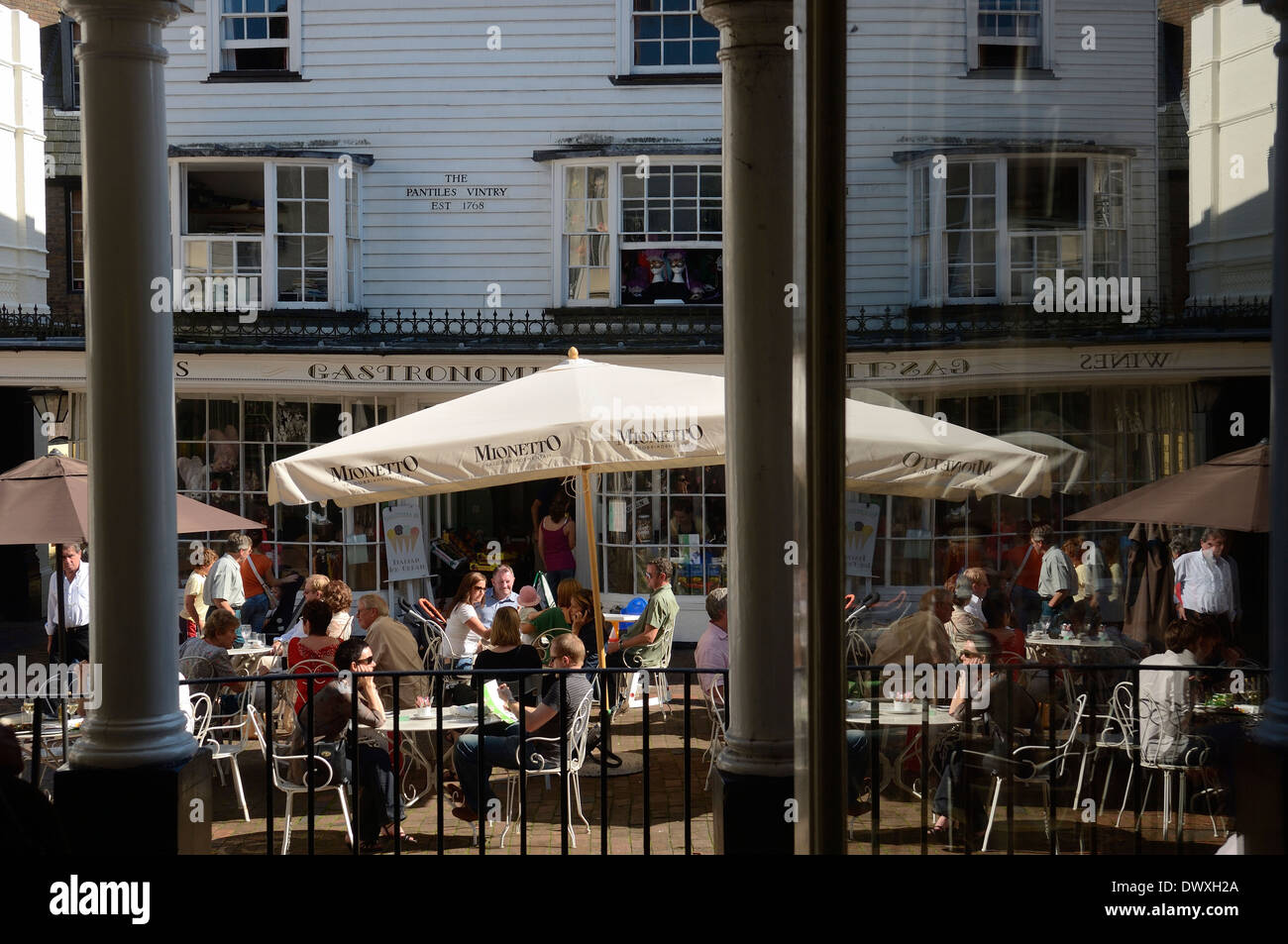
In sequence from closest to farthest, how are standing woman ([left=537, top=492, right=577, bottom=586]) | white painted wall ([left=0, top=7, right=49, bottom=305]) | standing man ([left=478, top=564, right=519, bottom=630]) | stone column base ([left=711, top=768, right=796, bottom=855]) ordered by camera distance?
stone column base ([left=711, top=768, right=796, bottom=855]) < standing man ([left=478, top=564, right=519, bottom=630]) < standing woman ([left=537, top=492, right=577, bottom=586]) < white painted wall ([left=0, top=7, right=49, bottom=305])

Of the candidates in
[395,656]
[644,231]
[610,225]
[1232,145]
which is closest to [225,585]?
[395,656]

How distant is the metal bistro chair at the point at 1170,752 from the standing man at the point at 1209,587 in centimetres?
14

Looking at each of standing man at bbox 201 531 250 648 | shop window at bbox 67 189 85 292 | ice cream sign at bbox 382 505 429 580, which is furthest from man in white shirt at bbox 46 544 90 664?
shop window at bbox 67 189 85 292

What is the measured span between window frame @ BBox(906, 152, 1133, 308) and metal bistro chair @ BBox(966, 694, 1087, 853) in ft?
1.96

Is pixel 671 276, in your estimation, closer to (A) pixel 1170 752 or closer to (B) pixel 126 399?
(B) pixel 126 399

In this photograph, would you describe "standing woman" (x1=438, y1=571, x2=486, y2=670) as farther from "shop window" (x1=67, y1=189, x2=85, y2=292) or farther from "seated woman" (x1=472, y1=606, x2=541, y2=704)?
"shop window" (x1=67, y1=189, x2=85, y2=292)

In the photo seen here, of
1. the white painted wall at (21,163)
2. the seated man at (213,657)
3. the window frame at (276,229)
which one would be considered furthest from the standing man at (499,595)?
the white painted wall at (21,163)

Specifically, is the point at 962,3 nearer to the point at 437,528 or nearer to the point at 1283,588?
the point at 1283,588

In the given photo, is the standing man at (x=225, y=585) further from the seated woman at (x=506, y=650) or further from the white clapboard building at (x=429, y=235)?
the seated woman at (x=506, y=650)

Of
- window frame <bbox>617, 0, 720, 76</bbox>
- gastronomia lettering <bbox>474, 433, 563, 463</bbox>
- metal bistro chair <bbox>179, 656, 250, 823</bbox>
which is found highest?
window frame <bbox>617, 0, 720, 76</bbox>

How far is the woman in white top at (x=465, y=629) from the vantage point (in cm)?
854

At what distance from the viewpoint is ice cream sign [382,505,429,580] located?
14086mm
